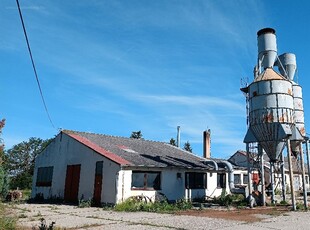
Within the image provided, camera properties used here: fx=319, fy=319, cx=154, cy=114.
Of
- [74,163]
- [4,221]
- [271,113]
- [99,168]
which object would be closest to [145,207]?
[99,168]

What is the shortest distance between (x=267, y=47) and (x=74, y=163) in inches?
650

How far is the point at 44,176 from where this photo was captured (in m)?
26.4

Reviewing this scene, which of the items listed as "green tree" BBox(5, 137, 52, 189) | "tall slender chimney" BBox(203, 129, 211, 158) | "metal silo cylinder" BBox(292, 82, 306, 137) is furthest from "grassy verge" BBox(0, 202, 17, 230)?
"green tree" BBox(5, 137, 52, 189)

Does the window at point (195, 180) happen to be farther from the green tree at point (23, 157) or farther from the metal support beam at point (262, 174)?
the green tree at point (23, 157)

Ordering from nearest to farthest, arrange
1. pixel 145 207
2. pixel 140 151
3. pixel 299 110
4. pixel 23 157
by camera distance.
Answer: pixel 145 207 → pixel 299 110 → pixel 140 151 → pixel 23 157

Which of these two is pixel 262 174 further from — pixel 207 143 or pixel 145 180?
pixel 207 143

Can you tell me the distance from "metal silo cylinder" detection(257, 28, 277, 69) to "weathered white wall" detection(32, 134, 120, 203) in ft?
42.5

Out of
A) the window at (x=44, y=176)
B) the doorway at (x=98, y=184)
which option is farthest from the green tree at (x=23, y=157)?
the doorway at (x=98, y=184)

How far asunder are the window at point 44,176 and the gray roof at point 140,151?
12.3ft

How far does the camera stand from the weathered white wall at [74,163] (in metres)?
20.5

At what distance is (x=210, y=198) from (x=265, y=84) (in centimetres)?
1057

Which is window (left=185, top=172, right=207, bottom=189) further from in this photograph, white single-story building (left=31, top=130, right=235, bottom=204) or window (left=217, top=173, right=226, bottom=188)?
window (left=217, top=173, right=226, bottom=188)

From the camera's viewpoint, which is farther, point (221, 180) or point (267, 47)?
point (221, 180)

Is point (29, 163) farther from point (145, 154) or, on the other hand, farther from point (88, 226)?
point (88, 226)
